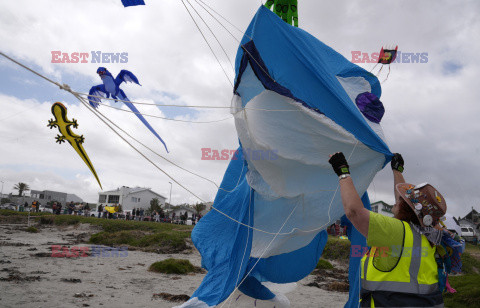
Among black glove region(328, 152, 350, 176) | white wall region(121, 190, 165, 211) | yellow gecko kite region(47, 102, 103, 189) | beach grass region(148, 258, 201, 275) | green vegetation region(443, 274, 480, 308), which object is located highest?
yellow gecko kite region(47, 102, 103, 189)

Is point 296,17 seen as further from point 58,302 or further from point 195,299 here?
point 58,302

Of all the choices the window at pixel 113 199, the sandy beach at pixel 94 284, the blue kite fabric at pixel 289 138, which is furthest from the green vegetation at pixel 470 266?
the window at pixel 113 199

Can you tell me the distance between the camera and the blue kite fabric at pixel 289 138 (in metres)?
3.10

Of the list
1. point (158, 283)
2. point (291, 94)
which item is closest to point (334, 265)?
point (158, 283)

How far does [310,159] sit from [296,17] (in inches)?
88.9

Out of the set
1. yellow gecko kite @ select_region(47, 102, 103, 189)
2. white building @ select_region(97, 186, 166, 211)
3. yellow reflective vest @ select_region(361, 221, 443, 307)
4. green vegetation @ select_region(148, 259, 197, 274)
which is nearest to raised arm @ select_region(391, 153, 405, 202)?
yellow reflective vest @ select_region(361, 221, 443, 307)

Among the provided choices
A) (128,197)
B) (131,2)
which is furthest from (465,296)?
(128,197)

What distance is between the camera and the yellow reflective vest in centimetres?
192

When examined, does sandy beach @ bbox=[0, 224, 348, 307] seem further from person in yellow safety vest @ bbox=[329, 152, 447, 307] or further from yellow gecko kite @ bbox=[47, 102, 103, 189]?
yellow gecko kite @ bbox=[47, 102, 103, 189]

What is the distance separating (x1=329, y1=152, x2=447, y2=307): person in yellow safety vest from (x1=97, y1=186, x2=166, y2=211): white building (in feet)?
147

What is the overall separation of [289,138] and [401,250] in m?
1.61

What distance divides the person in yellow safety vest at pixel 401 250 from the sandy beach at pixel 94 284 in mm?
2940

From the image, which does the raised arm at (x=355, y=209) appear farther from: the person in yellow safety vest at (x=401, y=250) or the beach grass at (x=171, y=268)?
the beach grass at (x=171, y=268)

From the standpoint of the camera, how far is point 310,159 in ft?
10.7
